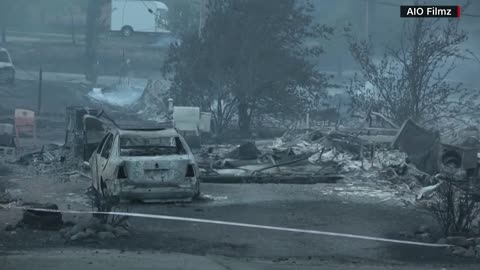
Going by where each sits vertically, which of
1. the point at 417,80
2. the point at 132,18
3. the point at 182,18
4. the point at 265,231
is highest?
the point at 132,18

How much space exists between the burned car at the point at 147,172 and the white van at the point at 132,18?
147ft

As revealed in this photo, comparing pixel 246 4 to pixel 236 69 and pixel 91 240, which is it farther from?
pixel 91 240

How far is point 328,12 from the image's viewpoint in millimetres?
62812

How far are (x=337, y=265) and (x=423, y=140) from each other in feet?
36.4

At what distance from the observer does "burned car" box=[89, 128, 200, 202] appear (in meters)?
14.7

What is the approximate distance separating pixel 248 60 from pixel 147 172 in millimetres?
17668

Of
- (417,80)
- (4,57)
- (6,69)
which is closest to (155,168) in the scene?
(417,80)

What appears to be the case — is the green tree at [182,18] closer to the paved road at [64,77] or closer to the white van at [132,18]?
the paved road at [64,77]

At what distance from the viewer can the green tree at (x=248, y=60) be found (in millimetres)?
31891

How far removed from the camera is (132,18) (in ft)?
200

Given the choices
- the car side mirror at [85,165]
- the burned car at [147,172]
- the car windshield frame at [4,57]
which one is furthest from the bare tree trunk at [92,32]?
the burned car at [147,172]

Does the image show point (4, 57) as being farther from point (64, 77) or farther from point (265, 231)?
point (265, 231)

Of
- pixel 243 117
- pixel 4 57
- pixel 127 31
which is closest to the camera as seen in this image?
pixel 243 117

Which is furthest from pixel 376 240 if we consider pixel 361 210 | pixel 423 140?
pixel 423 140
